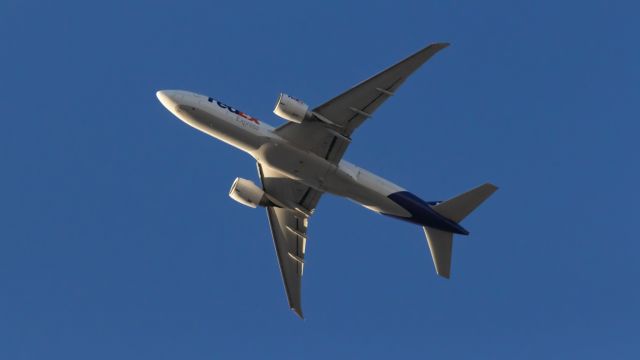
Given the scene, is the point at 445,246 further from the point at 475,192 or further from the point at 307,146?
the point at 307,146

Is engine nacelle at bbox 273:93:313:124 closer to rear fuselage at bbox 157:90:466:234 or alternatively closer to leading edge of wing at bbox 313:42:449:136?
leading edge of wing at bbox 313:42:449:136

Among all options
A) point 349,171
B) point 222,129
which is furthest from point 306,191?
point 222,129

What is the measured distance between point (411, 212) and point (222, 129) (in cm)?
1472

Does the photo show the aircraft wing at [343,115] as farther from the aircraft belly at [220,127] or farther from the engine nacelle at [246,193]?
the engine nacelle at [246,193]

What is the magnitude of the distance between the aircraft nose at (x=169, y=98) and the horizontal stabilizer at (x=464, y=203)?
64.9 feet

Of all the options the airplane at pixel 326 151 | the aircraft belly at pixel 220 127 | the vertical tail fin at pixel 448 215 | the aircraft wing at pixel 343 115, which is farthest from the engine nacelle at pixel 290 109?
the vertical tail fin at pixel 448 215

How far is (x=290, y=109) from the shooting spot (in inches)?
2276

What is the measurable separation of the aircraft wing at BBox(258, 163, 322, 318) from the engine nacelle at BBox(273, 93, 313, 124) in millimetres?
7596

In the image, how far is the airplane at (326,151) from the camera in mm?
57906

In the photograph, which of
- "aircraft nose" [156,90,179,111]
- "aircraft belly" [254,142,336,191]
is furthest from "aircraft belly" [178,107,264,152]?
"aircraft belly" [254,142,336,191]

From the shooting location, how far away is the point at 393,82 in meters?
56.7

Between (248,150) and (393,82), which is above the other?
(393,82)

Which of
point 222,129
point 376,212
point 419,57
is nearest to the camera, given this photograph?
point 419,57

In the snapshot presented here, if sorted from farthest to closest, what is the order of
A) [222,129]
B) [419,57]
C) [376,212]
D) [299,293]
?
[299,293] → [376,212] → [222,129] → [419,57]
